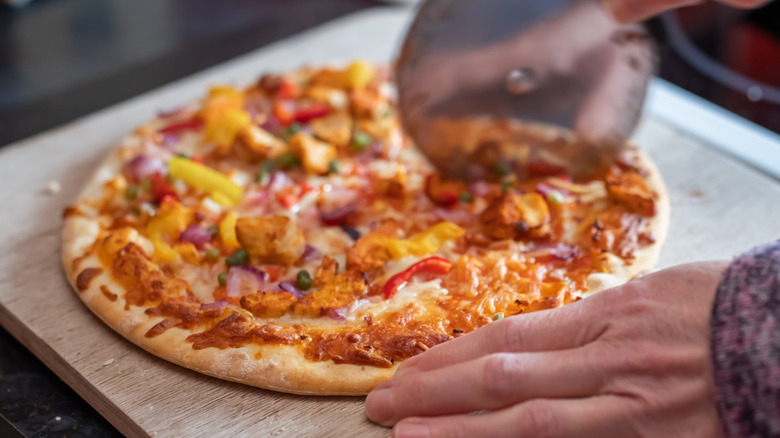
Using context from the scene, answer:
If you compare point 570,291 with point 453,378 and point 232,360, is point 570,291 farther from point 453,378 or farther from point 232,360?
point 232,360

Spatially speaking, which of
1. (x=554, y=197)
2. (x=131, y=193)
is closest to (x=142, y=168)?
(x=131, y=193)

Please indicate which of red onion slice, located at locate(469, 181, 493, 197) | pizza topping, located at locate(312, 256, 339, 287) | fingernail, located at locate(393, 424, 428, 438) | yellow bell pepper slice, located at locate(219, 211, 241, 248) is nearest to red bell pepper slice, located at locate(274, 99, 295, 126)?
yellow bell pepper slice, located at locate(219, 211, 241, 248)

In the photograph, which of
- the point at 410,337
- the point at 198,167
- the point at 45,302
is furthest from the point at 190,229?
the point at 410,337

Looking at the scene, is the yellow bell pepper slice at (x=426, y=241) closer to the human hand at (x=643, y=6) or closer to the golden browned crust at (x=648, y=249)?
the golden browned crust at (x=648, y=249)

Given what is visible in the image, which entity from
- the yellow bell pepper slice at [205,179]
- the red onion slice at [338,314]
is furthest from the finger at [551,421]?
the yellow bell pepper slice at [205,179]

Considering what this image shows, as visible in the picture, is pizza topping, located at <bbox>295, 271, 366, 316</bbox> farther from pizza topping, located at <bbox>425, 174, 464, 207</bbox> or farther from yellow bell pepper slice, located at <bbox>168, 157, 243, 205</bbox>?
yellow bell pepper slice, located at <bbox>168, 157, 243, 205</bbox>

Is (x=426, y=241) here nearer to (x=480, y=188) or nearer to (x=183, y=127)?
(x=480, y=188)
